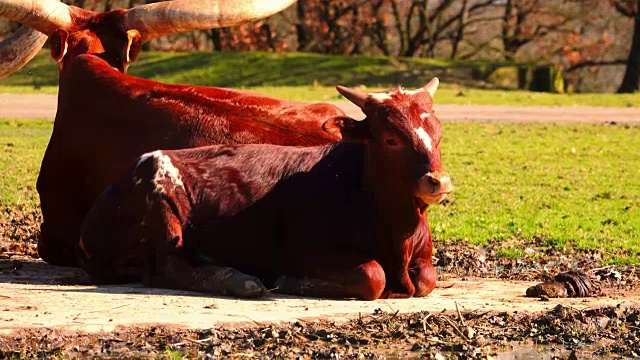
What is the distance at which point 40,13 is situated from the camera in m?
11.1

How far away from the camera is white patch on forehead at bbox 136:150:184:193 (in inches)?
342

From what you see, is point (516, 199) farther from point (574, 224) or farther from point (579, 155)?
point (579, 155)

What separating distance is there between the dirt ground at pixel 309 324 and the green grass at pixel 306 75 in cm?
1894

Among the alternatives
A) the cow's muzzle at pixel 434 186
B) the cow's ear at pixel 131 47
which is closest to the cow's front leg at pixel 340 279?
the cow's muzzle at pixel 434 186

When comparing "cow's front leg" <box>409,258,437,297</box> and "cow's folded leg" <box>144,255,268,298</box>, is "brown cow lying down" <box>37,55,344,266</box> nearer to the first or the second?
"cow's folded leg" <box>144,255,268,298</box>

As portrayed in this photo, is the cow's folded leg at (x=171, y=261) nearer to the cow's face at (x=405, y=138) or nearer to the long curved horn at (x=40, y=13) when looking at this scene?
the cow's face at (x=405, y=138)

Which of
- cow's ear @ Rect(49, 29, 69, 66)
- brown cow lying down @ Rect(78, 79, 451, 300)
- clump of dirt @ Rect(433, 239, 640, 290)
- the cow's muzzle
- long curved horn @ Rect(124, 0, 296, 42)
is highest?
long curved horn @ Rect(124, 0, 296, 42)

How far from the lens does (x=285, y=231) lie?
8531 mm

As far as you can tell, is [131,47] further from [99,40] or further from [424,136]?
[424,136]

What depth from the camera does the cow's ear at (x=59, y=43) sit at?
1105 cm

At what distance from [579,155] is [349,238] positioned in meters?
10.2

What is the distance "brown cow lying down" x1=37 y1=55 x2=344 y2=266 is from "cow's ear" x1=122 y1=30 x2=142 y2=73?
431mm

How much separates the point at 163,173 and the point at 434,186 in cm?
189

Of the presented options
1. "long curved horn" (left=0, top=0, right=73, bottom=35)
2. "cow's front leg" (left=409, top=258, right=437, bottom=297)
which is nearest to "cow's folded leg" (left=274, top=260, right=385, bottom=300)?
"cow's front leg" (left=409, top=258, right=437, bottom=297)
